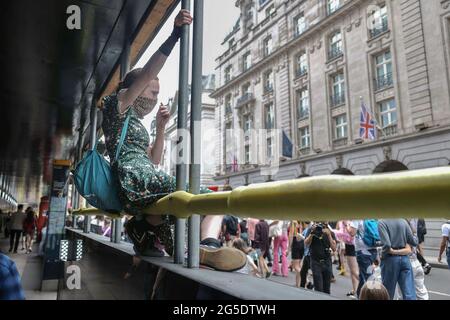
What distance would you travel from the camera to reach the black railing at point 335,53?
722 inches

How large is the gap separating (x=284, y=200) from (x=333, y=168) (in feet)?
58.5

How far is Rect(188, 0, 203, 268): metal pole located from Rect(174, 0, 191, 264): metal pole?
68mm

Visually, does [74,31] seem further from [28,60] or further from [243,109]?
[243,109]

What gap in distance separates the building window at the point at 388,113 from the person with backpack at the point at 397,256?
12512mm

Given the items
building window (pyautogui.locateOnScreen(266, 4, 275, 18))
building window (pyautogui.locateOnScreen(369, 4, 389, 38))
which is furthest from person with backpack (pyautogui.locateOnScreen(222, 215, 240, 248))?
building window (pyautogui.locateOnScreen(266, 4, 275, 18))

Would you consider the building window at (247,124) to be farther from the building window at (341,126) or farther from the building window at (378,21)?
the building window at (378,21)

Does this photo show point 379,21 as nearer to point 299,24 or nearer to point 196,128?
point 299,24

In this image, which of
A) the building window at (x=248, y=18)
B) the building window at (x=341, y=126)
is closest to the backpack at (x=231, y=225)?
the building window at (x=341, y=126)

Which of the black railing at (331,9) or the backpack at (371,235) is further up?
the black railing at (331,9)

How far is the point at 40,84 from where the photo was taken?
13.4 feet

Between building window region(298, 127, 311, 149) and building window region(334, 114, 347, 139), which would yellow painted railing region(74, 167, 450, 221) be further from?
building window region(298, 127, 311, 149)

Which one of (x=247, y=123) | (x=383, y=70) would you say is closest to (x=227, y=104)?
(x=247, y=123)

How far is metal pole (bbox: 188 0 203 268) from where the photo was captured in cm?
134
